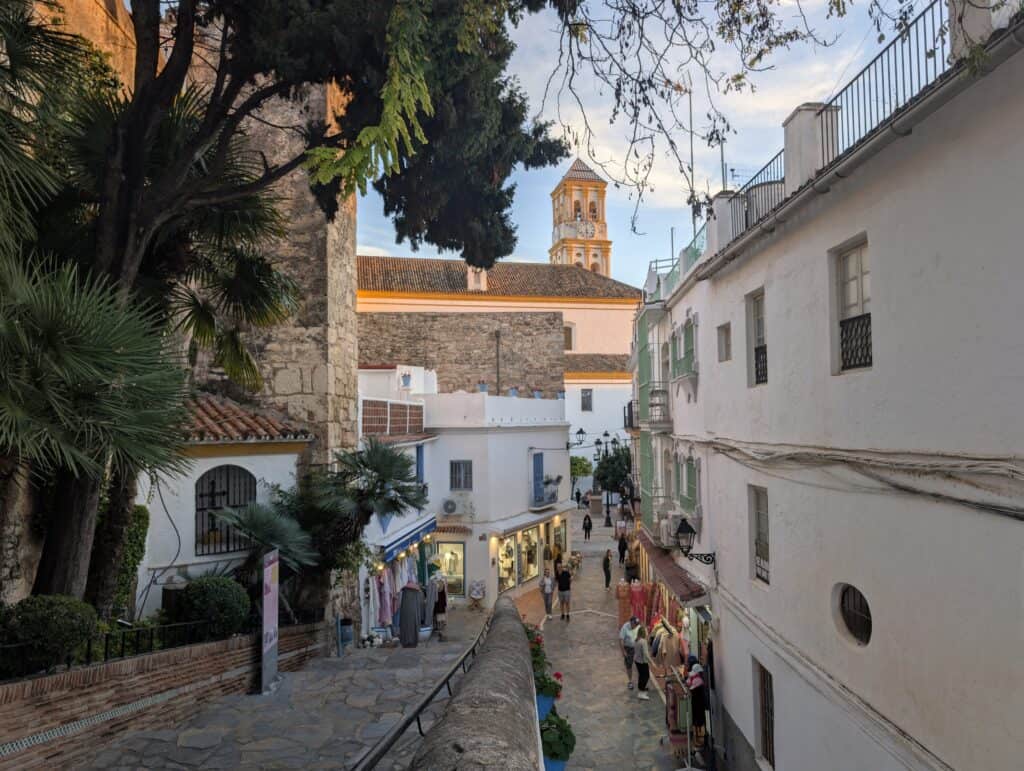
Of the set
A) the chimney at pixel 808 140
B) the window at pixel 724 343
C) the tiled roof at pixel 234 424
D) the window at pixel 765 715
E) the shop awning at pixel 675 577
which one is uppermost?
the chimney at pixel 808 140

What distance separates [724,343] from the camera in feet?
39.6

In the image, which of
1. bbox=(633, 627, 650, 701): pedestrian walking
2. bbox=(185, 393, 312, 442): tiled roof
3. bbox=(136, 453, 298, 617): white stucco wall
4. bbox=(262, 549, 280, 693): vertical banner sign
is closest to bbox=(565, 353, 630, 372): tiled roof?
bbox=(633, 627, 650, 701): pedestrian walking

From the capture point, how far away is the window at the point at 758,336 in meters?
10.0

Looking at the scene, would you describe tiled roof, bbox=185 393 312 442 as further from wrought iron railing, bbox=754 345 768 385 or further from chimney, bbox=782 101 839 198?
chimney, bbox=782 101 839 198

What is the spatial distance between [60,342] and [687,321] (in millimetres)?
11118

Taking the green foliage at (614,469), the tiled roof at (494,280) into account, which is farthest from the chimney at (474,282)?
the green foliage at (614,469)

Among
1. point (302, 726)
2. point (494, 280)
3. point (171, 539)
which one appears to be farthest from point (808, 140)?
point (494, 280)

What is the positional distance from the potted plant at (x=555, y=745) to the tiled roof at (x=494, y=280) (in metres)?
34.1

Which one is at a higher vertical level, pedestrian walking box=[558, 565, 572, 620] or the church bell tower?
the church bell tower

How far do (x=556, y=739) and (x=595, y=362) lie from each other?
39579 millimetres

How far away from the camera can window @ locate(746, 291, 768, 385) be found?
1003cm

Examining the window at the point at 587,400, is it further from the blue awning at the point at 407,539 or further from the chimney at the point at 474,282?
the blue awning at the point at 407,539

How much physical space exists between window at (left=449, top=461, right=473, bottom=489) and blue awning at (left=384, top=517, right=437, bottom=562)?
8.94 feet

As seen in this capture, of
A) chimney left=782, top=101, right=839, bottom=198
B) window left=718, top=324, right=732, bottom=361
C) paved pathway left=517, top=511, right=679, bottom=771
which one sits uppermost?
chimney left=782, top=101, right=839, bottom=198
